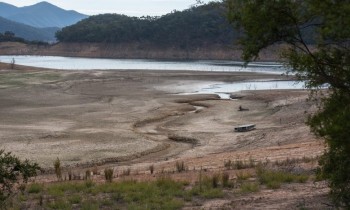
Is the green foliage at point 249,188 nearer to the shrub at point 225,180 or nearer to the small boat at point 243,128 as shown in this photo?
the shrub at point 225,180

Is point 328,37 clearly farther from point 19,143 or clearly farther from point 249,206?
point 19,143

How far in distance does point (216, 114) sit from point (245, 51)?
78.3 feet

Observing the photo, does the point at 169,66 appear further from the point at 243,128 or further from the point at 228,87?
the point at 243,128

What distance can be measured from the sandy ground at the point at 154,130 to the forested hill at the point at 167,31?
62505mm

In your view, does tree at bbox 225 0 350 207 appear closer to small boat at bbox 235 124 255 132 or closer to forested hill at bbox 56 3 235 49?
small boat at bbox 235 124 255 132

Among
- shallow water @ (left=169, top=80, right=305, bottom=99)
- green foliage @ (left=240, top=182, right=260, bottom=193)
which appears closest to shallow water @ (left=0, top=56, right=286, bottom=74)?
shallow water @ (left=169, top=80, right=305, bottom=99)

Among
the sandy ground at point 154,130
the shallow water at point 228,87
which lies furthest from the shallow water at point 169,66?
the sandy ground at point 154,130

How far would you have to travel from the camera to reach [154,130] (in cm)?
2606

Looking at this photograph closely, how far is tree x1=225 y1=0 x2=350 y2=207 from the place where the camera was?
666 centimetres

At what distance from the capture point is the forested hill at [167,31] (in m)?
107

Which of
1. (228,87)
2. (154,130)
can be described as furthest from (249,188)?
(228,87)

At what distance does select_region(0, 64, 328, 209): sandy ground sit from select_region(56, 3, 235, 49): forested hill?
205 feet

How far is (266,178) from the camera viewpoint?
12.3m

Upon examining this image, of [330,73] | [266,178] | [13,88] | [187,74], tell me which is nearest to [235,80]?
[187,74]
